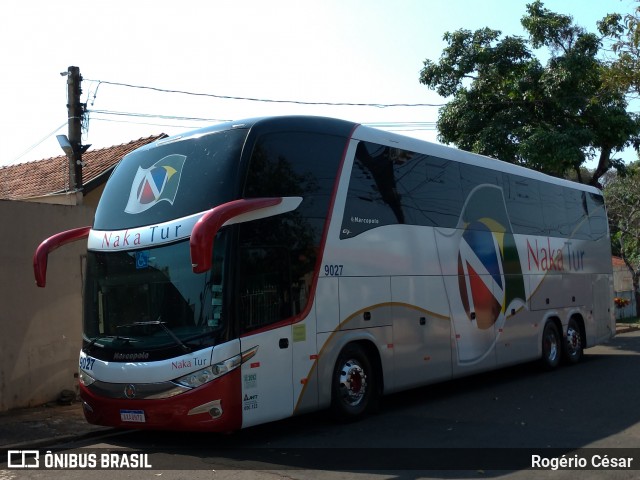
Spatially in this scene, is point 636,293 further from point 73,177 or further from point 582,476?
point 582,476

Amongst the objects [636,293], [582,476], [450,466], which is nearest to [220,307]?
[450,466]

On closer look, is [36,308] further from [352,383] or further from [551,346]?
[551,346]

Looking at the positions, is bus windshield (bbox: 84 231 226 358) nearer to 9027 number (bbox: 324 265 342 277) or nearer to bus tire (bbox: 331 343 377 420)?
9027 number (bbox: 324 265 342 277)

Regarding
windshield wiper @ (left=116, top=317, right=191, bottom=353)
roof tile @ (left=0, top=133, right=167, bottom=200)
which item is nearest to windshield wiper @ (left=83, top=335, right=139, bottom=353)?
windshield wiper @ (left=116, top=317, right=191, bottom=353)

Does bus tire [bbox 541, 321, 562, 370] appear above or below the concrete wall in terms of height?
below

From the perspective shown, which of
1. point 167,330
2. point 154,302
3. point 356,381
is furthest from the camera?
point 356,381

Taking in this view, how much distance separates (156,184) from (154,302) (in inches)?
61.9

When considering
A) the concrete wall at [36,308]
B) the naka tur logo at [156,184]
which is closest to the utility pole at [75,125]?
the concrete wall at [36,308]

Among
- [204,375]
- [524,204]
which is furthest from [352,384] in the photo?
[524,204]

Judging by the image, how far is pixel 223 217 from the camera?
8297mm

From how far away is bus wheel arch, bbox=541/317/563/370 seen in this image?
1617 cm

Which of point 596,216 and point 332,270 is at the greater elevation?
point 596,216

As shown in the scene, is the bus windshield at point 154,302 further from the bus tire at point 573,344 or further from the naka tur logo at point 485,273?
the bus tire at point 573,344

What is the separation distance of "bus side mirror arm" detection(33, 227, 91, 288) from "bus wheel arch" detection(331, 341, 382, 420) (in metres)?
4.05
